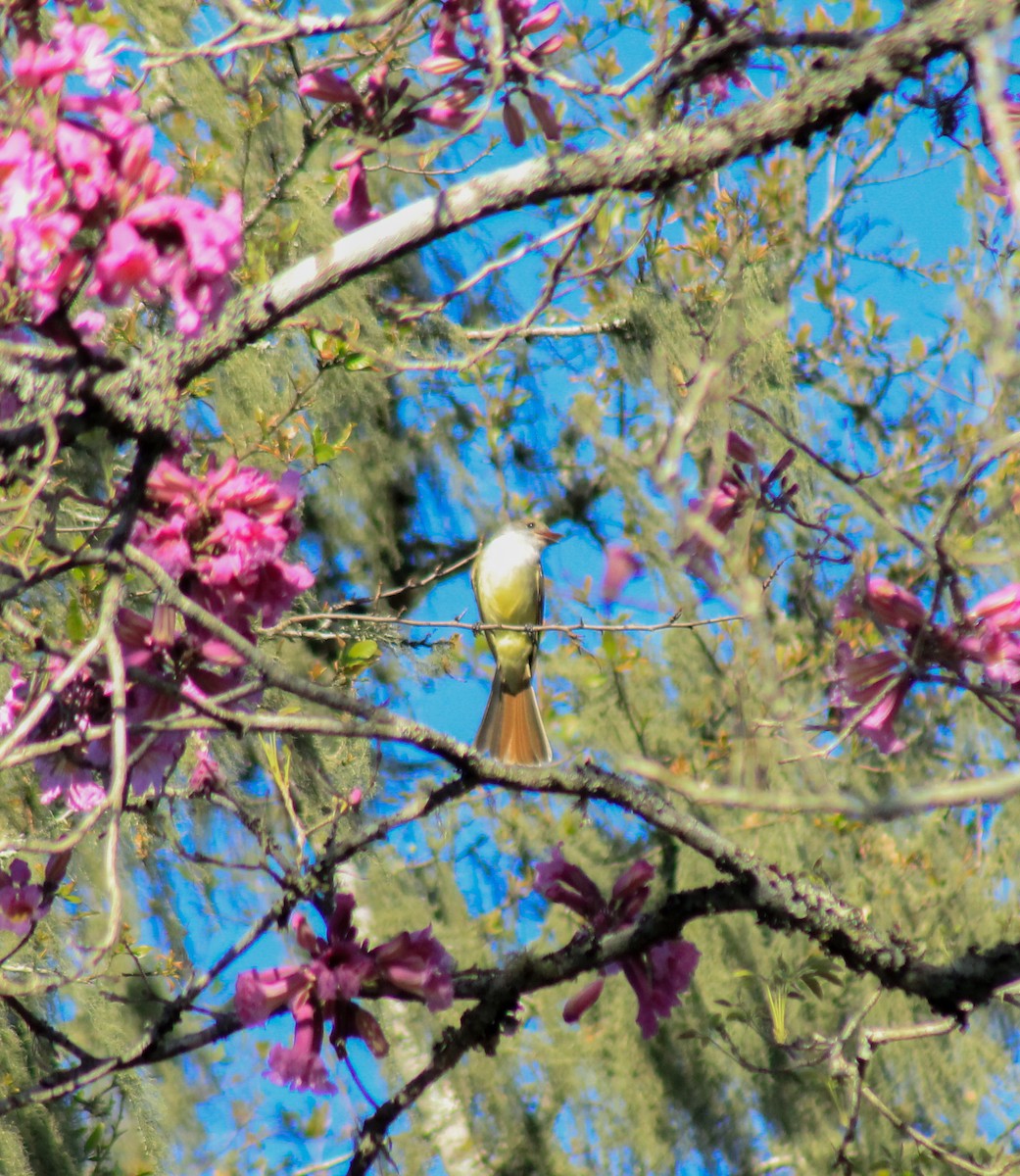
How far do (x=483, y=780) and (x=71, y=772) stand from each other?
489 millimetres

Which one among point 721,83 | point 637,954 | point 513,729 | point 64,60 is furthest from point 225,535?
point 513,729

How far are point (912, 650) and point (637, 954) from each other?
0.54 metres

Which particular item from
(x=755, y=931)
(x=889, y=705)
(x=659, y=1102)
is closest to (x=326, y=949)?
(x=889, y=705)

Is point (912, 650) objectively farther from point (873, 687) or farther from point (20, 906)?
point (20, 906)

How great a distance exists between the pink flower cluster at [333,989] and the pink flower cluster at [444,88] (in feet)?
3.23

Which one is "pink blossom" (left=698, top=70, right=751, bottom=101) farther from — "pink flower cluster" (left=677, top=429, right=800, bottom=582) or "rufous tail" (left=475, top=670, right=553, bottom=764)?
"rufous tail" (left=475, top=670, right=553, bottom=764)

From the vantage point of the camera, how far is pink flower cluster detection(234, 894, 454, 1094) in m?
1.50

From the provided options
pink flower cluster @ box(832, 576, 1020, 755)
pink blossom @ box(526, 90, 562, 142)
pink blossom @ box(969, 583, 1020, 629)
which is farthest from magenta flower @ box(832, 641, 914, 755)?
pink blossom @ box(526, 90, 562, 142)

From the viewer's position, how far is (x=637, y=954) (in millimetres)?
1631

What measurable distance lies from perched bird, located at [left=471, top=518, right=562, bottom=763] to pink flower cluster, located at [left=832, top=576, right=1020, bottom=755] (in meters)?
2.61

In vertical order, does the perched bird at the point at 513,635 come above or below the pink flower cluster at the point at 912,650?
above

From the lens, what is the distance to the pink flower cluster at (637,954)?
1.67 metres

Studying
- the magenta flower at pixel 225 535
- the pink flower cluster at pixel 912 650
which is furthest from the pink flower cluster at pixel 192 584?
the pink flower cluster at pixel 912 650

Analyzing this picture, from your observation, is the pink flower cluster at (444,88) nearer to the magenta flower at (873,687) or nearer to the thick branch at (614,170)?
the thick branch at (614,170)
